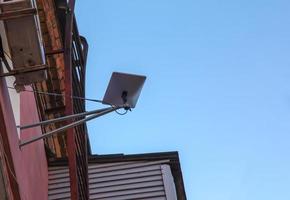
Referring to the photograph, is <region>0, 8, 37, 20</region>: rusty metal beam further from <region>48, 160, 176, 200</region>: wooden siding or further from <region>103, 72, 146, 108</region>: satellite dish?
<region>48, 160, 176, 200</region>: wooden siding

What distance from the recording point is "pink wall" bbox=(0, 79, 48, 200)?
14.5 feet

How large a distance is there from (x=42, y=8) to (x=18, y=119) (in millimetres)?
6799

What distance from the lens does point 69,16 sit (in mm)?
5859

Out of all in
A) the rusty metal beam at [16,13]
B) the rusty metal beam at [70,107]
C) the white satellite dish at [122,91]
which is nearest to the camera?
the rusty metal beam at [16,13]

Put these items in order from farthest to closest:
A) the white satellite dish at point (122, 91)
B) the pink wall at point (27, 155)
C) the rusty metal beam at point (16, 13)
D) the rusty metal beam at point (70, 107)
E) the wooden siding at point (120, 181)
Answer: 1. the wooden siding at point (120, 181)
2. the rusty metal beam at point (70, 107)
3. the white satellite dish at point (122, 91)
4. the pink wall at point (27, 155)
5. the rusty metal beam at point (16, 13)

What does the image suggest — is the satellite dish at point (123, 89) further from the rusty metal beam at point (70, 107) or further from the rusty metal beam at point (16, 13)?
the rusty metal beam at point (16, 13)

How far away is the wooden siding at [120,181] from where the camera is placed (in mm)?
7406

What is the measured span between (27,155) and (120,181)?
6.44 feet

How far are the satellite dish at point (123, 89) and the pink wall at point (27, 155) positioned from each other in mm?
856

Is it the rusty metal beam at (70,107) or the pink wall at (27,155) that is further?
the rusty metal beam at (70,107)

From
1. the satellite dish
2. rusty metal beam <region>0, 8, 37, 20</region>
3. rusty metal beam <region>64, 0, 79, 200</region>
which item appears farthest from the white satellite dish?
rusty metal beam <region>0, 8, 37, 20</region>

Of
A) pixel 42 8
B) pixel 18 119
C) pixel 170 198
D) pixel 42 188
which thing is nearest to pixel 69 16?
pixel 18 119

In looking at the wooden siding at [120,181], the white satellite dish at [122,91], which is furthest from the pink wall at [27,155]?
the white satellite dish at [122,91]

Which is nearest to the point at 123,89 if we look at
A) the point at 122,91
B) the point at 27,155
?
the point at 122,91
